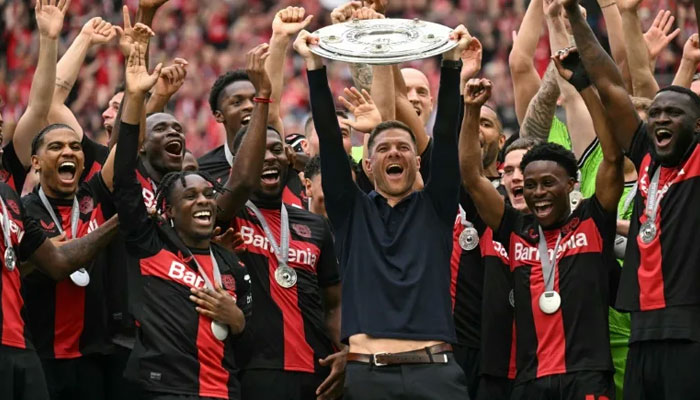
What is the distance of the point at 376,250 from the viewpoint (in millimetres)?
7016

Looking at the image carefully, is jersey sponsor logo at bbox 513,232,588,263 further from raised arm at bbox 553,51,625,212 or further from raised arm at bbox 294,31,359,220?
raised arm at bbox 294,31,359,220

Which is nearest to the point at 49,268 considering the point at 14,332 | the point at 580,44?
the point at 14,332

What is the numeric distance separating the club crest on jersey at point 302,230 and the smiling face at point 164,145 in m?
0.72

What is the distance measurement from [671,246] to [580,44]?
44.7 inches

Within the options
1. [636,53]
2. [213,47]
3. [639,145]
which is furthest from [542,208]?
[213,47]

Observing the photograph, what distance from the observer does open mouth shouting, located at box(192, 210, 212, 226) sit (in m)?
7.20

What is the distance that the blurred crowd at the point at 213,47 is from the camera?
15.4 meters

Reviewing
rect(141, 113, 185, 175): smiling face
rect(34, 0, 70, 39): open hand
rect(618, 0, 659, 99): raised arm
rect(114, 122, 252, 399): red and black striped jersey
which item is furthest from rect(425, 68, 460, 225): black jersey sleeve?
rect(34, 0, 70, 39): open hand

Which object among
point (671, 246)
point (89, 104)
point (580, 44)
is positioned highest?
point (580, 44)

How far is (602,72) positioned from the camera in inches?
288

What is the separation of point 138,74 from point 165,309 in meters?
1.22

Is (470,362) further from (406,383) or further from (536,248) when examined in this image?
(406,383)

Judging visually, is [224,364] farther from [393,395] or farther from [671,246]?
[671,246]

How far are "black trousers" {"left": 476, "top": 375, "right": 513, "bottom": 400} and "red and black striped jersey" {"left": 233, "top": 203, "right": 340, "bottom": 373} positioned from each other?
0.86m
